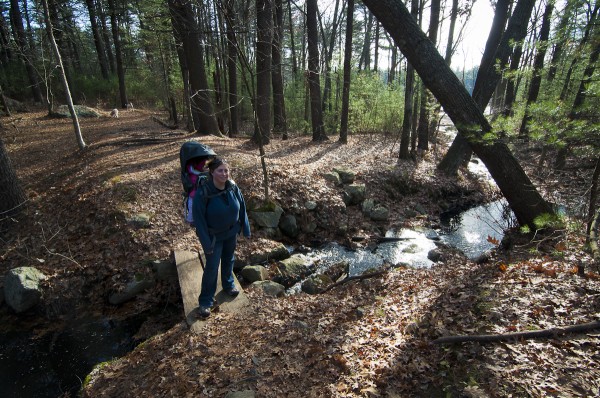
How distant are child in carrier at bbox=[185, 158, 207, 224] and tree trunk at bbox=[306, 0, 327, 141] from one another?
35.7 ft

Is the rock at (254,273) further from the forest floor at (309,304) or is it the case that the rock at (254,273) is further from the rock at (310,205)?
the rock at (310,205)

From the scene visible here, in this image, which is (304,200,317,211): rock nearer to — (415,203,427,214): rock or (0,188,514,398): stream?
(0,188,514,398): stream

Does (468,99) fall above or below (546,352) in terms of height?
above

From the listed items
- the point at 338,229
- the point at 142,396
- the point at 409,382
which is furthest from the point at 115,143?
the point at 409,382

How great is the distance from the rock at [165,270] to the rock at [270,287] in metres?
1.60

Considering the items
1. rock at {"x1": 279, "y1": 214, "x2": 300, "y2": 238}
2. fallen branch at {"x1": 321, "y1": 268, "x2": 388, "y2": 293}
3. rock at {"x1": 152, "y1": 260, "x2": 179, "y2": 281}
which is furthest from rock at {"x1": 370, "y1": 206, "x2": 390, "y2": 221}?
rock at {"x1": 152, "y1": 260, "x2": 179, "y2": 281}

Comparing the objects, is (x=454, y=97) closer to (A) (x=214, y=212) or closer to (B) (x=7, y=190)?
(A) (x=214, y=212)

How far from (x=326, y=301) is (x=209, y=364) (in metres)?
2.30

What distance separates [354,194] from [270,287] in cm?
523

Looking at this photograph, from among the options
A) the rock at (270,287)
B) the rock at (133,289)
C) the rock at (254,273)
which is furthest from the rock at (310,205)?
the rock at (133,289)

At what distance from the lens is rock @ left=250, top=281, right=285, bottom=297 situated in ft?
20.3

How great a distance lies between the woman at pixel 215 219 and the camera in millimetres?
4344

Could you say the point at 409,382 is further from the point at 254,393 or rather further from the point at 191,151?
the point at 191,151

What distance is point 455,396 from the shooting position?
9.50 feet
